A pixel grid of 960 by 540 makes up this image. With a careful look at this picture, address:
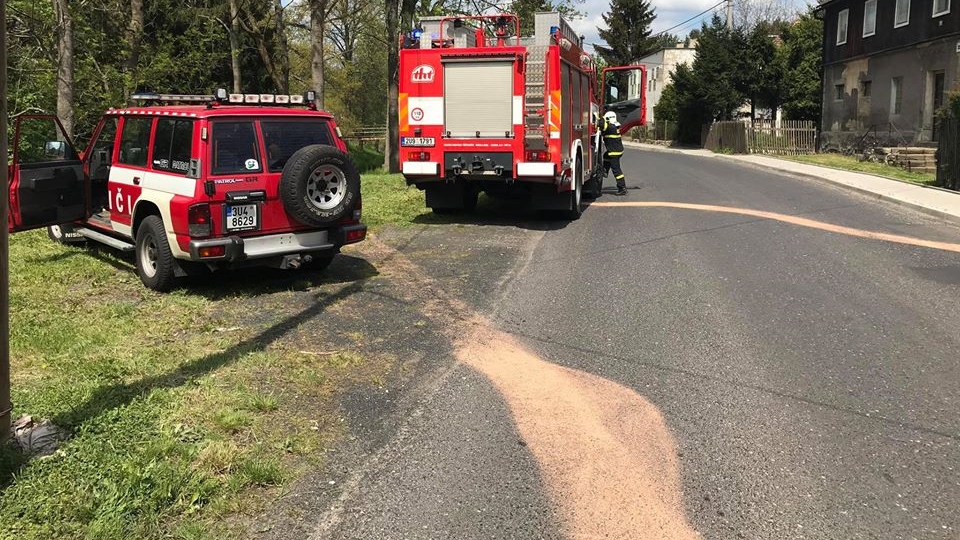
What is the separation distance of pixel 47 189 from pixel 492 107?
20.1 ft

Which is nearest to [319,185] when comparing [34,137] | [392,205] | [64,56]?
[392,205]

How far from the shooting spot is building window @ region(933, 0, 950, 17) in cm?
2508

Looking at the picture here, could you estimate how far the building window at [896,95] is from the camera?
28.3m

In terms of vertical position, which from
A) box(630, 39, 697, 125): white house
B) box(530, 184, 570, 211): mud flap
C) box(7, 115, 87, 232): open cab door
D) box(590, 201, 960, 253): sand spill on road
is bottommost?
box(590, 201, 960, 253): sand spill on road

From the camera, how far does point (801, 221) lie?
12.3 m

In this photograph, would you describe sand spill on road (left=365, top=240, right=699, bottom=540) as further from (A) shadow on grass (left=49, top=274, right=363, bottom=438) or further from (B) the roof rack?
(B) the roof rack

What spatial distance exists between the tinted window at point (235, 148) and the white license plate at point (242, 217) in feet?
1.11

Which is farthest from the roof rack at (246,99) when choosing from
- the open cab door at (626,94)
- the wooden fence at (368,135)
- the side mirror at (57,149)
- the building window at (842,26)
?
the building window at (842,26)

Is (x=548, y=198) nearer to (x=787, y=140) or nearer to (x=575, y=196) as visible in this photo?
(x=575, y=196)

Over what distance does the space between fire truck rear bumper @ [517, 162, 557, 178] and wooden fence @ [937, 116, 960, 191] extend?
1023 cm

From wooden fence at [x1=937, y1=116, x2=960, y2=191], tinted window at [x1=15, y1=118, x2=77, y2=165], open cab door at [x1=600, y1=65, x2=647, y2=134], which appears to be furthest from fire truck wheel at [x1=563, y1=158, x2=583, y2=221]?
tinted window at [x1=15, y1=118, x2=77, y2=165]

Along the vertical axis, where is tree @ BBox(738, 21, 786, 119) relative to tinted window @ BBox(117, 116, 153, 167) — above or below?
above

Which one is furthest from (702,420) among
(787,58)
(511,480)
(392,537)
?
(787,58)

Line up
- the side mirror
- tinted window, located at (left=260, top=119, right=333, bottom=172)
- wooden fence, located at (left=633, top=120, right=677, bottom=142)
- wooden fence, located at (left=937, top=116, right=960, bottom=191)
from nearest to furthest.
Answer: tinted window, located at (left=260, top=119, right=333, bottom=172) → the side mirror → wooden fence, located at (left=937, top=116, right=960, bottom=191) → wooden fence, located at (left=633, top=120, right=677, bottom=142)
